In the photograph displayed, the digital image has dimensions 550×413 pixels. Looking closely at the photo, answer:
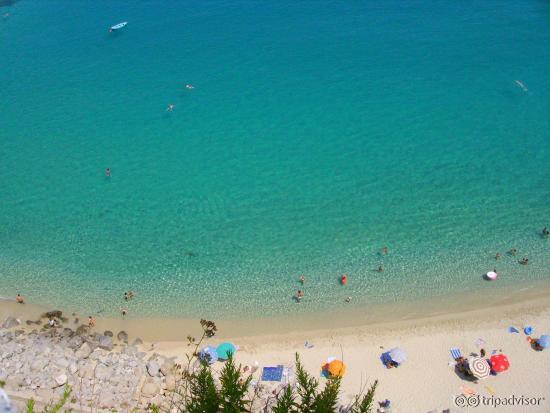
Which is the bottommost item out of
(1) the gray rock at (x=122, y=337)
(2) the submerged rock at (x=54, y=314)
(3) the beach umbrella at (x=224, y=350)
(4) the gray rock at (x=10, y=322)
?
(3) the beach umbrella at (x=224, y=350)

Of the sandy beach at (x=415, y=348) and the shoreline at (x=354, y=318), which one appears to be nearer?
the sandy beach at (x=415, y=348)

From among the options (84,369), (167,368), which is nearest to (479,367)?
(167,368)

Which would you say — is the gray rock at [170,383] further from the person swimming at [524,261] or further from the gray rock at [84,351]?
the person swimming at [524,261]

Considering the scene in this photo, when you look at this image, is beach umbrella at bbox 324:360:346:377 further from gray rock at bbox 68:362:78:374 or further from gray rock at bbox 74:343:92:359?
gray rock at bbox 68:362:78:374

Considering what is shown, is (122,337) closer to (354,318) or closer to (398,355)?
(354,318)

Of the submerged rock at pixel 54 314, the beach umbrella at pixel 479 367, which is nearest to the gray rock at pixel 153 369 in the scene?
the submerged rock at pixel 54 314
